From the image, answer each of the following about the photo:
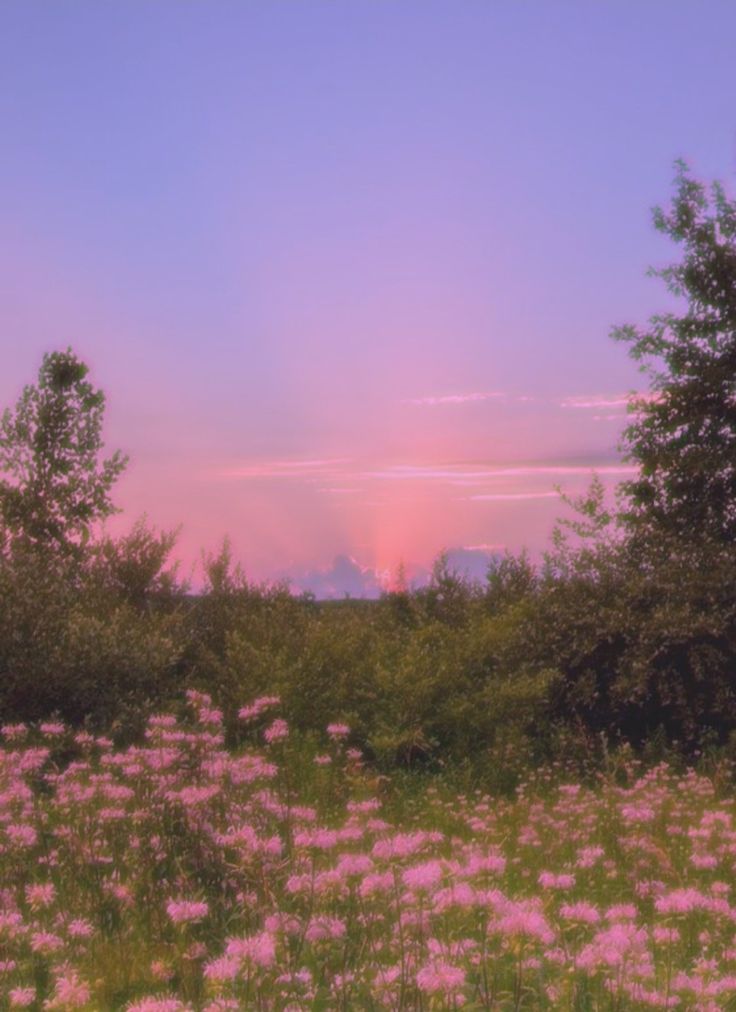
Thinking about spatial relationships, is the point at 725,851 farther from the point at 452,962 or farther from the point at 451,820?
the point at 452,962

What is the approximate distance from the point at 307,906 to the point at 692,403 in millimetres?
17289

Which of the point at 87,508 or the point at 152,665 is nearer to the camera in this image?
the point at 152,665

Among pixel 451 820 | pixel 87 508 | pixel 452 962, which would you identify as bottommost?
pixel 451 820

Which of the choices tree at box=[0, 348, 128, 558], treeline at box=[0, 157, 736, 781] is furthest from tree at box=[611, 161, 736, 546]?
tree at box=[0, 348, 128, 558]

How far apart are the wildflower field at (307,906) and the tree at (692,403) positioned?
1203cm

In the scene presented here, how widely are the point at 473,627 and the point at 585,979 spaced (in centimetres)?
1123

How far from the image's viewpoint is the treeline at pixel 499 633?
1245cm

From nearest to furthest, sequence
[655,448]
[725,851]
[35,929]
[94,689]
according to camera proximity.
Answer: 1. [35,929]
2. [725,851]
3. [94,689]
4. [655,448]

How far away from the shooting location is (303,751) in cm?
1152

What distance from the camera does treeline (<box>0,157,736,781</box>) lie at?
12453 millimetres

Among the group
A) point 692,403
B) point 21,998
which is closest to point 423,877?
point 21,998

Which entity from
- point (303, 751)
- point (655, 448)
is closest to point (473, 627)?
point (303, 751)

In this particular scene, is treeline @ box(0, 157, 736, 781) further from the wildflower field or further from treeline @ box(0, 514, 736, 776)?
the wildflower field

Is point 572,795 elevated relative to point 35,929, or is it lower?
lower
